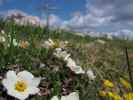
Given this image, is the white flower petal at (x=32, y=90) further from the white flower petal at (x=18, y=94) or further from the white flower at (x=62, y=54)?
the white flower at (x=62, y=54)

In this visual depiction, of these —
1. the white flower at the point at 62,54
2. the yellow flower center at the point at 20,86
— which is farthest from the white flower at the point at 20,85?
the white flower at the point at 62,54

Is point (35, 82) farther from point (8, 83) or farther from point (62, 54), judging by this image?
point (62, 54)

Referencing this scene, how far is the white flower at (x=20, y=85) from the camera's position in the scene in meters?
2.95

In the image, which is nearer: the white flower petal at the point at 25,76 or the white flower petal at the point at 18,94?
the white flower petal at the point at 18,94

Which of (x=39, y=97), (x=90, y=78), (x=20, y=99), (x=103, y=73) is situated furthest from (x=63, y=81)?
(x=103, y=73)

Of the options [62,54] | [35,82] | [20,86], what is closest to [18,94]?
[20,86]

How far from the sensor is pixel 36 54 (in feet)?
16.0

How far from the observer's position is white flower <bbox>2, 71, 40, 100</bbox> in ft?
9.67

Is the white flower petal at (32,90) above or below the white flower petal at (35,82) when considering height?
below

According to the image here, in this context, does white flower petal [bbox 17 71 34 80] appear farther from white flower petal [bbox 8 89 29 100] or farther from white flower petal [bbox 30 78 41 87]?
white flower petal [bbox 8 89 29 100]

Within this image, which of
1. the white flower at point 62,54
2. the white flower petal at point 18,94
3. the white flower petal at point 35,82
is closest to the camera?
the white flower petal at point 18,94

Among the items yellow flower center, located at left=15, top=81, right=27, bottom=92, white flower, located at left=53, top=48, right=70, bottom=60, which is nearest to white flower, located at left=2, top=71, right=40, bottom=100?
yellow flower center, located at left=15, top=81, right=27, bottom=92

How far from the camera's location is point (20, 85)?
3021 mm

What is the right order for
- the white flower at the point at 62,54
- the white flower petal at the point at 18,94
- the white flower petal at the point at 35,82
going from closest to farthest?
the white flower petal at the point at 18,94, the white flower petal at the point at 35,82, the white flower at the point at 62,54
